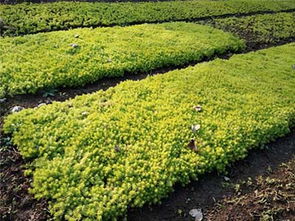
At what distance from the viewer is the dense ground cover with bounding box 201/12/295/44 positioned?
9.17 m

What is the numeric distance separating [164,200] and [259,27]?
307 inches

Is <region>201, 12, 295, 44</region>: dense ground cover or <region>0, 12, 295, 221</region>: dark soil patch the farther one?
<region>201, 12, 295, 44</region>: dense ground cover

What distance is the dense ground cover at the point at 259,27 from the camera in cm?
917

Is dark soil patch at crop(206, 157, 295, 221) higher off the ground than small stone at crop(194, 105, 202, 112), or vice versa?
small stone at crop(194, 105, 202, 112)

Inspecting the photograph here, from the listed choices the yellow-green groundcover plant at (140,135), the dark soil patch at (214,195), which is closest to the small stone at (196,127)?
the yellow-green groundcover plant at (140,135)

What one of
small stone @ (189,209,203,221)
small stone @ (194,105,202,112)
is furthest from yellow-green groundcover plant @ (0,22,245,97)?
small stone @ (189,209,203,221)

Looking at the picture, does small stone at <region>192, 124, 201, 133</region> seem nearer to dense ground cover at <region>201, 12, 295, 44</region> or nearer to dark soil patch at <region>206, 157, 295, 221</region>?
dark soil patch at <region>206, 157, 295, 221</region>

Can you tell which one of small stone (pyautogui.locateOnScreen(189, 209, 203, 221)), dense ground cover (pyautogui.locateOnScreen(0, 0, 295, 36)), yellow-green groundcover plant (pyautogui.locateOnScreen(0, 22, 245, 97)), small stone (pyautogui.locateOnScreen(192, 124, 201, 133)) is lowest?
small stone (pyautogui.locateOnScreen(189, 209, 203, 221))

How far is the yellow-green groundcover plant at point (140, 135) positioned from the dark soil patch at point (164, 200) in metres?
0.12

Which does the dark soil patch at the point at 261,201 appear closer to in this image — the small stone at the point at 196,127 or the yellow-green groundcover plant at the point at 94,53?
the small stone at the point at 196,127

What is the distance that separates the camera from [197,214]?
3.64 m

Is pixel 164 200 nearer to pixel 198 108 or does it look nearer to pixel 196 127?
pixel 196 127

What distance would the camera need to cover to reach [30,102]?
15.6 feet

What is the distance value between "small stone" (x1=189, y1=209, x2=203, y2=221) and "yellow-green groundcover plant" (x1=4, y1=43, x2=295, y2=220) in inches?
13.7
